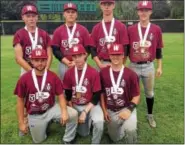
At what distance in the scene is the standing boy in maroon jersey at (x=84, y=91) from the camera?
4418 millimetres

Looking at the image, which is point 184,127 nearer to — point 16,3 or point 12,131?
point 12,131

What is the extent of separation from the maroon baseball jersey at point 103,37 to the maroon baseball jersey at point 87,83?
0.58 meters

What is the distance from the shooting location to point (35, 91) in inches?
177

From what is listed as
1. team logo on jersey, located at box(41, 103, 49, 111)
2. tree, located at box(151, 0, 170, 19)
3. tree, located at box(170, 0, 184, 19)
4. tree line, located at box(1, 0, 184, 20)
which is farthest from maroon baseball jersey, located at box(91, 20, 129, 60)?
tree, located at box(151, 0, 170, 19)

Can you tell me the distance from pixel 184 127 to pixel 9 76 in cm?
640

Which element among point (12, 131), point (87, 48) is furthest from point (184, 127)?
point (12, 131)

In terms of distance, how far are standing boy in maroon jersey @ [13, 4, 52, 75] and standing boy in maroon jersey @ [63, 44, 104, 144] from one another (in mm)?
608

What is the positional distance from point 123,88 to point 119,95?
0.12 meters

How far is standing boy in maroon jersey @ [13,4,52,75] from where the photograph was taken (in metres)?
5.01

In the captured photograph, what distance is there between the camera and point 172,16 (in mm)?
35781

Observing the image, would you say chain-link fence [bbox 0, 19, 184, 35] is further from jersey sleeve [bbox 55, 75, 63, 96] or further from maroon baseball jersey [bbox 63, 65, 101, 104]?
jersey sleeve [bbox 55, 75, 63, 96]

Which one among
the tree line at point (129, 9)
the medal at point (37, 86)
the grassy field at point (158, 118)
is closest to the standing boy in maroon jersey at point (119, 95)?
the grassy field at point (158, 118)

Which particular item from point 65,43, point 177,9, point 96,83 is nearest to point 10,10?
point 177,9

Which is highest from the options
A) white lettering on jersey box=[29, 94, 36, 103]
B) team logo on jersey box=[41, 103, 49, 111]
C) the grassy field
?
white lettering on jersey box=[29, 94, 36, 103]
